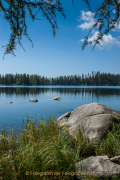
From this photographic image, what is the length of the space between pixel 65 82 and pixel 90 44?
15012 centimetres

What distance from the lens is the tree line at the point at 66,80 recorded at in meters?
123

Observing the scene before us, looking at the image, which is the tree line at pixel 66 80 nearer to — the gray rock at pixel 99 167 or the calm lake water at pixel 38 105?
the calm lake water at pixel 38 105

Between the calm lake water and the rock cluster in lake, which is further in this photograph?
the calm lake water

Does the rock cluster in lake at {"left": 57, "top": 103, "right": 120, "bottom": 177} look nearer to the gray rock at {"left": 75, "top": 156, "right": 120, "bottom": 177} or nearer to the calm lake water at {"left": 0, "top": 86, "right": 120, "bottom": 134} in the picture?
the gray rock at {"left": 75, "top": 156, "right": 120, "bottom": 177}

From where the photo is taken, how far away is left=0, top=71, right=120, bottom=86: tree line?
123 meters

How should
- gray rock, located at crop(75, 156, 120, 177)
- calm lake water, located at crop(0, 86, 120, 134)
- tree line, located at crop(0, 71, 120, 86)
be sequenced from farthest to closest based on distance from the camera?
tree line, located at crop(0, 71, 120, 86)
calm lake water, located at crop(0, 86, 120, 134)
gray rock, located at crop(75, 156, 120, 177)

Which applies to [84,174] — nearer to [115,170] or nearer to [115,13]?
[115,170]

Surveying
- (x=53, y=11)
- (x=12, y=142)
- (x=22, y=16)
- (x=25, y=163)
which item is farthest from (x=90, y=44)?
(x=12, y=142)

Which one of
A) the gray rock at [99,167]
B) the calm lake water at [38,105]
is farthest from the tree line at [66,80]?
the gray rock at [99,167]

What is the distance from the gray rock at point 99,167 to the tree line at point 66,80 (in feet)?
382

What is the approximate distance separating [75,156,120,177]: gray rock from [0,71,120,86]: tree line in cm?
11657

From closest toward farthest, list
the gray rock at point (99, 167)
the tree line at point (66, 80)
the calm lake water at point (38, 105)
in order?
the gray rock at point (99, 167), the calm lake water at point (38, 105), the tree line at point (66, 80)

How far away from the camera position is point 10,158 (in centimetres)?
371

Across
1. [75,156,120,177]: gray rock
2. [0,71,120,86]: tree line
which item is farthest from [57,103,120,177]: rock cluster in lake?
[0,71,120,86]: tree line
